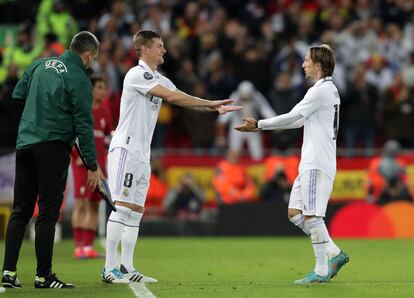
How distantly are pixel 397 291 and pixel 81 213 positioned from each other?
19.7ft

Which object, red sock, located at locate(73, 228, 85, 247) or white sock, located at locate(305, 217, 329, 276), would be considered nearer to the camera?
white sock, located at locate(305, 217, 329, 276)

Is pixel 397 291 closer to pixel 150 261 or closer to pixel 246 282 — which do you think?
pixel 246 282

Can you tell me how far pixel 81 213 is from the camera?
1420cm

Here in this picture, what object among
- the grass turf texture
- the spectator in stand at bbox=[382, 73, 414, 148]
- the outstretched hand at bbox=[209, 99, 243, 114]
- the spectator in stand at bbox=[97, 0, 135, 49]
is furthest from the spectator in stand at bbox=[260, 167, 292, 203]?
the outstretched hand at bbox=[209, 99, 243, 114]

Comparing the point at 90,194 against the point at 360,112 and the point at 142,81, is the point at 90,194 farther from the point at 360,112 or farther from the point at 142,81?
the point at 360,112

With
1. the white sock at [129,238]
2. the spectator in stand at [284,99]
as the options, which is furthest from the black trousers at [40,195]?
the spectator in stand at [284,99]

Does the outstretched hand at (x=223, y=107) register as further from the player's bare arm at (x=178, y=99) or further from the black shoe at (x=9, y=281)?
the black shoe at (x=9, y=281)

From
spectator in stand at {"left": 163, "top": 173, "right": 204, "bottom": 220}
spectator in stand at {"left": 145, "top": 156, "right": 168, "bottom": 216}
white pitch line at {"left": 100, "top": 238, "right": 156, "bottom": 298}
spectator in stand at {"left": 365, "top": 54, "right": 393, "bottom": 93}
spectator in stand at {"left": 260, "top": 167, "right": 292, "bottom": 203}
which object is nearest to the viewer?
Result: white pitch line at {"left": 100, "top": 238, "right": 156, "bottom": 298}

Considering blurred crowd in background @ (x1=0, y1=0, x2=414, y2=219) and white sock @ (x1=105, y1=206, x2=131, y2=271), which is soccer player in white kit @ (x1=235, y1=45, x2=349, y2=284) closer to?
white sock @ (x1=105, y1=206, x2=131, y2=271)

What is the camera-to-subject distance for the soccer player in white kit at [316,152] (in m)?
10.2

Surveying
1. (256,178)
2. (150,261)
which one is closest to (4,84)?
(256,178)

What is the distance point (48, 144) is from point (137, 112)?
113 centimetres

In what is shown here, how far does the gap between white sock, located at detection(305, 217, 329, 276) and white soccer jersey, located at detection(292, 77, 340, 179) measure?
0.53 meters

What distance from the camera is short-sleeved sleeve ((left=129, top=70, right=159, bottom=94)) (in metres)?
10.3
